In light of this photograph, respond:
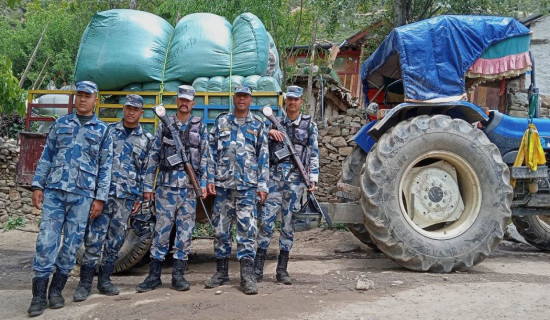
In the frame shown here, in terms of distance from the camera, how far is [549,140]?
544cm

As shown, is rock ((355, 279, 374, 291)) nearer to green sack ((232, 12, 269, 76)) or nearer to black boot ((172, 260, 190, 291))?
black boot ((172, 260, 190, 291))

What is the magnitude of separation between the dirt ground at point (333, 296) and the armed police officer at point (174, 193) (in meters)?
0.24

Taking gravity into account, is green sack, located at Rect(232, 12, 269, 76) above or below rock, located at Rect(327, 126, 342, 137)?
above

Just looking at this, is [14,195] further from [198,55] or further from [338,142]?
[338,142]

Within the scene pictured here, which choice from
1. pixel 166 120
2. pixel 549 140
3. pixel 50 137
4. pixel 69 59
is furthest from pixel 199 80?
pixel 69 59

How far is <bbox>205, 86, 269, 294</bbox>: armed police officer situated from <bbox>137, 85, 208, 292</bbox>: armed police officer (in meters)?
0.16

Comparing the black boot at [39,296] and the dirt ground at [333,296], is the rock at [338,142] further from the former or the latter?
the black boot at [39,296]

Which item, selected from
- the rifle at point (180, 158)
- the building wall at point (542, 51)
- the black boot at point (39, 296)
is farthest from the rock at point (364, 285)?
the building wall at point (542, 51)

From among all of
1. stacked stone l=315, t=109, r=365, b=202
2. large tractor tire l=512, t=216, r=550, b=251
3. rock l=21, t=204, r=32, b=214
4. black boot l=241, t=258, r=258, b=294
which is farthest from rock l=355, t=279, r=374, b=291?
rock l=21, t=204, r=32, b=214

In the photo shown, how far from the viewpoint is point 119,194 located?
4262 millimetres

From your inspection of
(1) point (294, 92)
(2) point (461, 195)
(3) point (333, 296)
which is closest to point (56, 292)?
(3) point (333, 296)

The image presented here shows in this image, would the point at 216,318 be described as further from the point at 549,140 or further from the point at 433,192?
the point at 549,140

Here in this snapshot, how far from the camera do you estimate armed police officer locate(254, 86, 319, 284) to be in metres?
4.42

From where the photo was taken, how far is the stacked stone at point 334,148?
8.42 m
